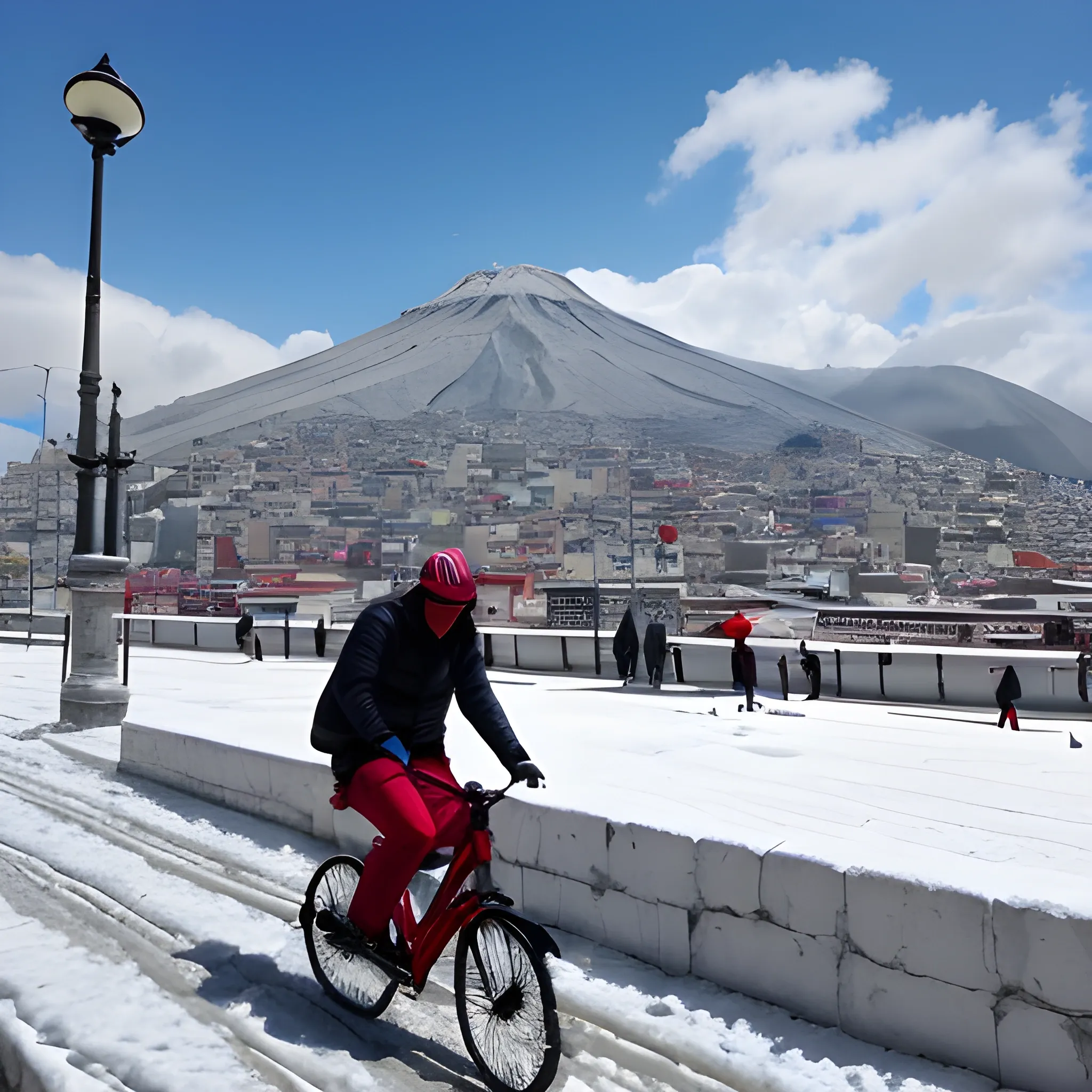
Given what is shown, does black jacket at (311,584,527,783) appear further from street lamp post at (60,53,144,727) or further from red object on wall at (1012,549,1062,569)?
red object on wall at (1012,549,1062,569)

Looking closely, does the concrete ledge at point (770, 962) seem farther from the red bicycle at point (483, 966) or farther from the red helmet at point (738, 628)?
the red helmet at point (738, 628)

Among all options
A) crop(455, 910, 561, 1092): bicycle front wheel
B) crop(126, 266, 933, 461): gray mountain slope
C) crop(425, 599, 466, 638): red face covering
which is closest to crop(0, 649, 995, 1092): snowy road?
crop(455, 910, 561, 1092): bicycle front wheel

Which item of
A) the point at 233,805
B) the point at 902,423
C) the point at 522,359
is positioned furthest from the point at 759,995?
the point at 902,423

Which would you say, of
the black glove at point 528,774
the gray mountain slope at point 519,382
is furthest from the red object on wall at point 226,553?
the black glove at point 528,774

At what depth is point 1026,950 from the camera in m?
2.58

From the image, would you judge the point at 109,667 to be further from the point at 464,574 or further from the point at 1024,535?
the point at 1024,535

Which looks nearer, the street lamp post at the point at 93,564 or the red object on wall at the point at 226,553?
the street lamp post at the point at 93,564

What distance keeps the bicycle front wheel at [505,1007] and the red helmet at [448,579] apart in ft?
3.37

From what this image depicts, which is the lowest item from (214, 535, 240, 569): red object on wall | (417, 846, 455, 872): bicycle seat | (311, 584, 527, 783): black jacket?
(417, 846, 455, 872): bicycle seat

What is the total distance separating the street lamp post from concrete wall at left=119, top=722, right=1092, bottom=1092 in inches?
250

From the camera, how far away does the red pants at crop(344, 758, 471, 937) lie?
9.33 feet

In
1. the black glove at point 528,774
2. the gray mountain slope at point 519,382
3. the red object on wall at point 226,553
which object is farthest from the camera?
the gray mountain slope at point 519,382

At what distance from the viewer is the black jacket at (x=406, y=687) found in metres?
3.07

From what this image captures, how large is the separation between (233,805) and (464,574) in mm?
3738
